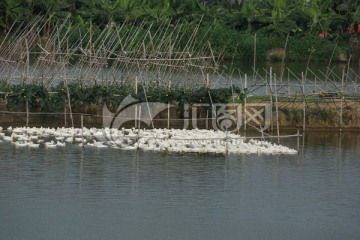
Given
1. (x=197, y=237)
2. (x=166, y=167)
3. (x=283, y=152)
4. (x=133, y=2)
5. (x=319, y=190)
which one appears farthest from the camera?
(x=133, y=2)

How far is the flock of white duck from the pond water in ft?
1.01

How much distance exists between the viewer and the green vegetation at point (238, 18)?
5047 centimetres

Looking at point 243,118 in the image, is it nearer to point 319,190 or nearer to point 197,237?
point 319,190

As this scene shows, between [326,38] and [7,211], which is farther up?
[326,38]

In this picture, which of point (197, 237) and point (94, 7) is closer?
point (197, 237)

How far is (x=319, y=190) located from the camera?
77.0 feet

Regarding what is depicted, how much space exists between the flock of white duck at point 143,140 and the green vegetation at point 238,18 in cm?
2159

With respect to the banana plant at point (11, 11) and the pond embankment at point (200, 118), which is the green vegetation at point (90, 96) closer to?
the pond embankment at point (200, 118)

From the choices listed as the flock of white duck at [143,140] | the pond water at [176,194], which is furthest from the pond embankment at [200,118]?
the pond water at [176,194]

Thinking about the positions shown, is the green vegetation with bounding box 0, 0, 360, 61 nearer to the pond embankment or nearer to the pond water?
the pond embankment

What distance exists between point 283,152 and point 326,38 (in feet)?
86.4

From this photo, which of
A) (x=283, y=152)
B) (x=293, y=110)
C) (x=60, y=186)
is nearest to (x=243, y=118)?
(x=293, y=110)

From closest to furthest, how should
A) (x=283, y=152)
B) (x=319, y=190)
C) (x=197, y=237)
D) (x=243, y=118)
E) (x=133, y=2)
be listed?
(x=197, y=237) → (x=319, y=190) → (x=283, y=152) → (x=243, y=118) → (x=133, y=2)

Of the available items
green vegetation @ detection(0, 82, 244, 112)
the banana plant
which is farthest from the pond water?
the banana plant
